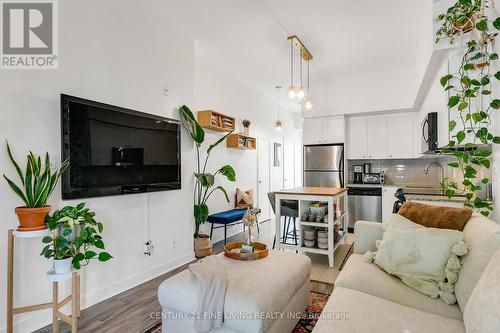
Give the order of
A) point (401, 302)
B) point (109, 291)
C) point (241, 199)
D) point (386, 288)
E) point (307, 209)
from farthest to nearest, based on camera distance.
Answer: point (241, 199), point (307, 209), point (109, 291), point (386, 288), point (401, 302)

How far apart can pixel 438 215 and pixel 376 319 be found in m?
1.08

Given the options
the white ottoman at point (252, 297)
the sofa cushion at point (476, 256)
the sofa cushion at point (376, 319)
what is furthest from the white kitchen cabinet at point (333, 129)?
the sofa cushion at point (376, 319)

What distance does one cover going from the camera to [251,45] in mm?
3816

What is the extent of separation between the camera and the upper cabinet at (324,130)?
5.33 metres

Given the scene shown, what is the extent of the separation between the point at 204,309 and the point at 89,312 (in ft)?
4.54

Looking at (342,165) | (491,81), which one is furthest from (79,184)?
(342,165)

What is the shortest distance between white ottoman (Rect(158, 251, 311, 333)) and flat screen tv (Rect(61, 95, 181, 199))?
1.19m

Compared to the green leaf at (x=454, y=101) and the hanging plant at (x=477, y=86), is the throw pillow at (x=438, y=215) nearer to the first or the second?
the hanging plant at (x=477, y=86)

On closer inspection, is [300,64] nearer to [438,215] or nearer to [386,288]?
[438,215]

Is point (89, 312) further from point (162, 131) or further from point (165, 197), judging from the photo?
point (162, 131)

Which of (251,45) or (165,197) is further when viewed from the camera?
(251,45)

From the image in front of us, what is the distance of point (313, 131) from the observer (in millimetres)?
5578

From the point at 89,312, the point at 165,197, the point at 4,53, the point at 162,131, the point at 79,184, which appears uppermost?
the point at 4,53

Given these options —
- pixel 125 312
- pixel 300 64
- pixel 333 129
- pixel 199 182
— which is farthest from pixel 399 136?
pixel 125 312
